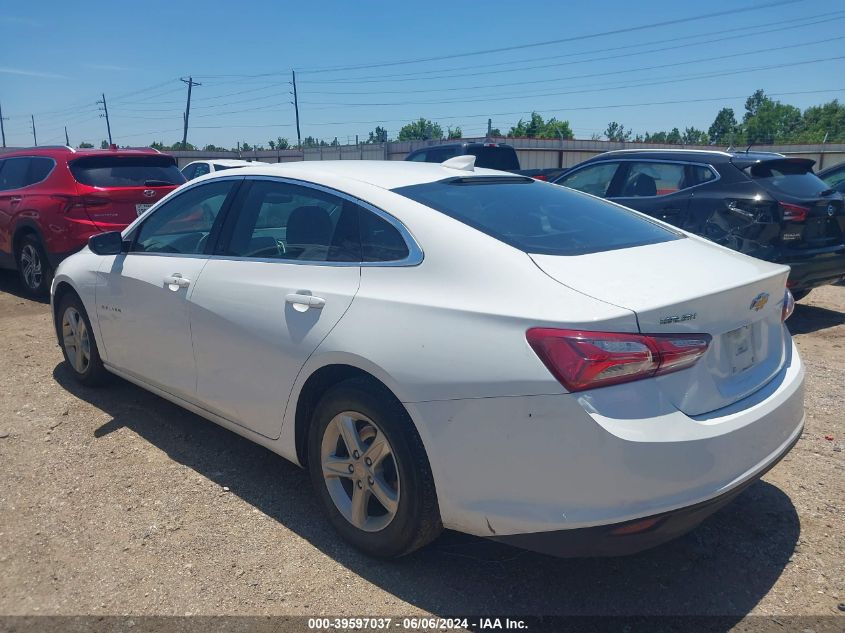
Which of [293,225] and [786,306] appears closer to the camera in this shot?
[786,306]

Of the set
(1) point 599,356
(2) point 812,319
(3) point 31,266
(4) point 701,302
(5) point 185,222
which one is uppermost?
(5) point 185,222

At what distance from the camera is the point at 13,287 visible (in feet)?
29.1

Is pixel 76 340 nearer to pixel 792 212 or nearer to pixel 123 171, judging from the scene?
pixel 123 171

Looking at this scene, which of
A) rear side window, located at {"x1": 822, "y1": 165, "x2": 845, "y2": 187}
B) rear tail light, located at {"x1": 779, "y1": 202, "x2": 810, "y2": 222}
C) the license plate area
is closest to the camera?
the license plate area

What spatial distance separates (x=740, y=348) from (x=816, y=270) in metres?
4.47

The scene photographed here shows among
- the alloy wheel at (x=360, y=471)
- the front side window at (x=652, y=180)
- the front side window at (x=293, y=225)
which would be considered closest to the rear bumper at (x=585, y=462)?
the alloy wheel at (x=360, y=471)

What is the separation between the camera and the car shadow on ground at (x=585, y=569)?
261 cm

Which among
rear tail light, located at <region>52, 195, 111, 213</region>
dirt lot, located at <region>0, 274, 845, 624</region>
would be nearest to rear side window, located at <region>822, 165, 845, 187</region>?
dirt lot, located at <region>0, 274, 845, 624</region>

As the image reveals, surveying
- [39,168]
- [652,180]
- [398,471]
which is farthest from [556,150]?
[398,471]

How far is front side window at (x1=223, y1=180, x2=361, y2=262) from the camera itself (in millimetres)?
3049

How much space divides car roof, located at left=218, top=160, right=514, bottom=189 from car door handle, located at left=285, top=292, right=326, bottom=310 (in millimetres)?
605

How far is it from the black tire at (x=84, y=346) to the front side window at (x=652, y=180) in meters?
5.47

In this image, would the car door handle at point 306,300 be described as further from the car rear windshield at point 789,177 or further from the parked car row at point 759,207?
the car rear windshield at point 789,177

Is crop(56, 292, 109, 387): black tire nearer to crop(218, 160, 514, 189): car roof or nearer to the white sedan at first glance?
the white sedan
